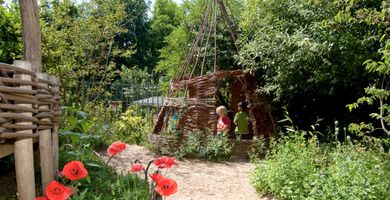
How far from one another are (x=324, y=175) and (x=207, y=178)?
2202 millimetres

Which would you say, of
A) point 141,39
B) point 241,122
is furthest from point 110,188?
point 141,39

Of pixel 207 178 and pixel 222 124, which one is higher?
pixel 222 124

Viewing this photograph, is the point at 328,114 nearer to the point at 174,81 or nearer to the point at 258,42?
the point at 258,42

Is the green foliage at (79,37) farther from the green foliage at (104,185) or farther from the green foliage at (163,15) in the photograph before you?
the green foliage at (163,15)

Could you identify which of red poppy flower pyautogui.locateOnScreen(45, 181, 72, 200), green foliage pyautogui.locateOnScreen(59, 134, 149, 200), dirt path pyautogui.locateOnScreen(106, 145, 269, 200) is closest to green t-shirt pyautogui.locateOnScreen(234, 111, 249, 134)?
dirt path pyautogui.locateOnScreen(106, 145, 269, 200)

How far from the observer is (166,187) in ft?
4.84

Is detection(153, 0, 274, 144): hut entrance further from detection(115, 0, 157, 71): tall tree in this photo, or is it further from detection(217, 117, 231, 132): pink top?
detection(115, 0, 157, 71): tall tree

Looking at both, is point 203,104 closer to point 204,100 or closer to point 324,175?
point 204,100

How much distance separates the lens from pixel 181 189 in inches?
184

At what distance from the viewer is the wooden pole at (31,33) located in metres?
1.61

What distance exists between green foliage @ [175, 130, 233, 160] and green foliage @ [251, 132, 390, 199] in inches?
79.0

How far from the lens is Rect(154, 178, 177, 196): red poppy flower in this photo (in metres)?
1.45

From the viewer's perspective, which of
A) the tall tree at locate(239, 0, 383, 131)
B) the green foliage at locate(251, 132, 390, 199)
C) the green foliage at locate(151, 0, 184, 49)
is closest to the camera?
the green foliage at locate(251, 132, 390, 199)

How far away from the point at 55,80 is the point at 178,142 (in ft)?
17.3
